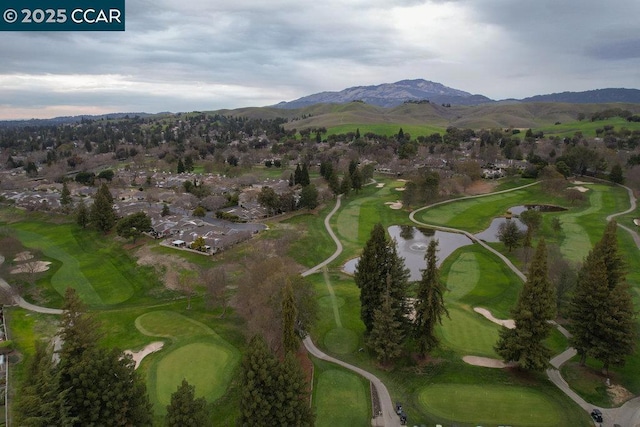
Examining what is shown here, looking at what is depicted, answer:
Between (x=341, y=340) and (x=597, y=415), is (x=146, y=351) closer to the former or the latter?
(x=341, y=340)

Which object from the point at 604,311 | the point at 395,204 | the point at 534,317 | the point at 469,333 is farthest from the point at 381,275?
the point at 395,204

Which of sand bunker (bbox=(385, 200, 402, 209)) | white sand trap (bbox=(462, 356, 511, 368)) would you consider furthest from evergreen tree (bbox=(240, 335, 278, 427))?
sand bunker (bbox=(385, 200, 402, 209))

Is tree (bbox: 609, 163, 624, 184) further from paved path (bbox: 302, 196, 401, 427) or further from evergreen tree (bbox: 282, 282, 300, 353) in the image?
evergreen tree (bbox: 282, 282, 300, 353)

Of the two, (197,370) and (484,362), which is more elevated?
(484,362)

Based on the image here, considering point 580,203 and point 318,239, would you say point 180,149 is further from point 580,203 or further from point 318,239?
point 580,203

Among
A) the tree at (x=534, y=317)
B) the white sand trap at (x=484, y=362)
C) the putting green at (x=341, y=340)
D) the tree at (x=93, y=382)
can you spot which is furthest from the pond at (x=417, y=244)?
the tree at (x=93, y=382)

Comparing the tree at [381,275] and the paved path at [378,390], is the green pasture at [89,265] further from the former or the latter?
the tree at [381,275]
